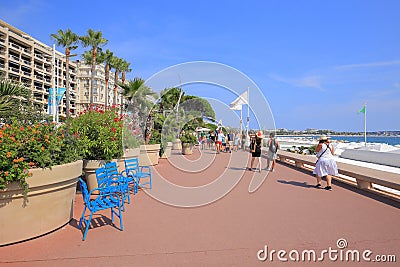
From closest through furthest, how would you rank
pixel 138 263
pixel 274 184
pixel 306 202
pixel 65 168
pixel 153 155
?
pixel 138 263
pixel 65 168
pixel 306 202
pixel 274 184
pixel 153 155

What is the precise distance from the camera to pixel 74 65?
244ft

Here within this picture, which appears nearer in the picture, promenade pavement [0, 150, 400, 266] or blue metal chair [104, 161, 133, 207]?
promenade pavement [0, 150, 400, 266]

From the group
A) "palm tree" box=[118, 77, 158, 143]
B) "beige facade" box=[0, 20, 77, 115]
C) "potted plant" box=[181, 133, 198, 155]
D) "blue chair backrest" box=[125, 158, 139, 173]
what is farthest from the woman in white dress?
"beige facade" box=[0, 20, 77, 115]

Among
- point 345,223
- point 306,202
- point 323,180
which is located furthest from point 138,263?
point 323,180

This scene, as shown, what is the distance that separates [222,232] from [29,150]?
2717 mm

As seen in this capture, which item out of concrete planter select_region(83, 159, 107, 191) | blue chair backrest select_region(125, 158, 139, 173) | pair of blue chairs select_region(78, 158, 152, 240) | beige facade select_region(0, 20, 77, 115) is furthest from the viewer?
beige facade select_region(0, 20, 77, 115)

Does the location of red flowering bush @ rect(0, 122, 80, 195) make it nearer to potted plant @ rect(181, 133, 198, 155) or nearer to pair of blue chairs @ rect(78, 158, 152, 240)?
pair of blue chairs @ rect(78, 158, 152, 240)

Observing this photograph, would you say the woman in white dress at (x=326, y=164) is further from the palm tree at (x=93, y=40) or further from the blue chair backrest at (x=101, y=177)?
the palm tree at (x=93, y=40)

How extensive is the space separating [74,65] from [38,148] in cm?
7977

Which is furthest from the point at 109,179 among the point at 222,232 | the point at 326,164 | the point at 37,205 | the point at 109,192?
the point at 326,164

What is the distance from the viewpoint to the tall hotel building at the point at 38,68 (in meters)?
49.8

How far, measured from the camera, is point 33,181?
10.9ft

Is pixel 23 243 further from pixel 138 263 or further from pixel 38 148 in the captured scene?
pixel 138 263

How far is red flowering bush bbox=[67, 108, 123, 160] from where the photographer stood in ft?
19.0
